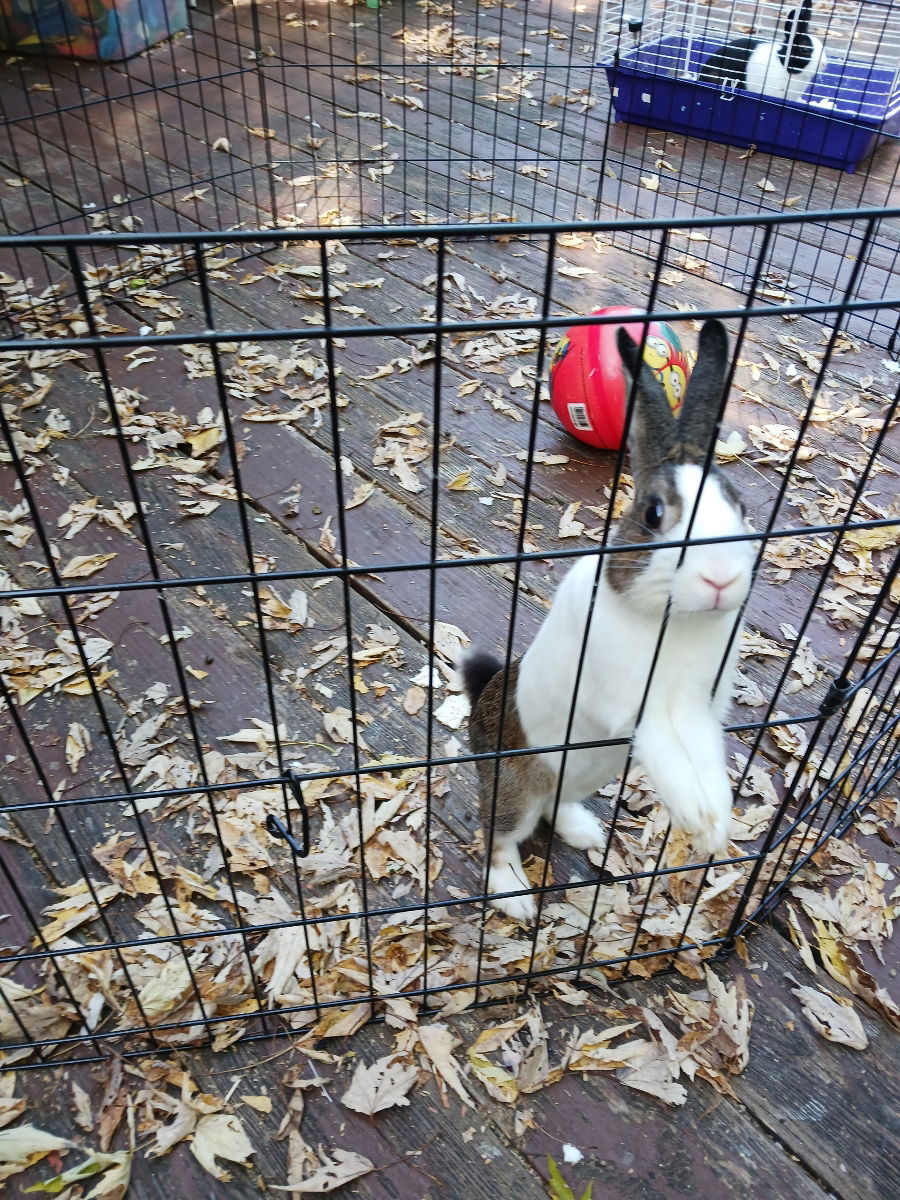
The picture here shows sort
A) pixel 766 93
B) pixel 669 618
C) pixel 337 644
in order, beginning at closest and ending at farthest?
1. pixel 669 618
2. pixel 337 644
3. pixel 766 93

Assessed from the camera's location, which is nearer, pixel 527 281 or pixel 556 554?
pixel 556 554

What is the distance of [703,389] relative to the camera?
5.42 ft

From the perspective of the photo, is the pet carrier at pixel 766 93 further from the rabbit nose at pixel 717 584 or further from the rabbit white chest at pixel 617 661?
the rabbit nose at pixel 717 584

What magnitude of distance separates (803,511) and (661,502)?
6.36 ft

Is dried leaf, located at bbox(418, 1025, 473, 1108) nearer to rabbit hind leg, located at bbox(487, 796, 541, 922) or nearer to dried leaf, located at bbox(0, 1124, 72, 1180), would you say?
rabbit hind leg, located at bbox(487, 796, 541, 922)

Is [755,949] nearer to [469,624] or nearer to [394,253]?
[469,624]

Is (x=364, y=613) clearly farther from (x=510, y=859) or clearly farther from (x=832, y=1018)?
(x=832, y=1018)

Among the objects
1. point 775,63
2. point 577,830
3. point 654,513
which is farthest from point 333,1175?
point 775,63

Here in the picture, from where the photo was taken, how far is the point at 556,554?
1384 mm

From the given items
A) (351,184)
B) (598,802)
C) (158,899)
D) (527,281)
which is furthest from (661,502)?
(351,184)

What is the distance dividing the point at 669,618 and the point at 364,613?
57.3 inches

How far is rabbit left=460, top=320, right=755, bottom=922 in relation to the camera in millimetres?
1550

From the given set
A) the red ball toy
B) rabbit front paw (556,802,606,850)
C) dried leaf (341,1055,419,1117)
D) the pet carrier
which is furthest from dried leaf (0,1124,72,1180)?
the pet carrier

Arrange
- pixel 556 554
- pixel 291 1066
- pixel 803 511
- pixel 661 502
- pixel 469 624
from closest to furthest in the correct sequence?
pixel 556 554
pixel 661 502
pixel 291 1066
pixel 469 624
pixel 803 511
